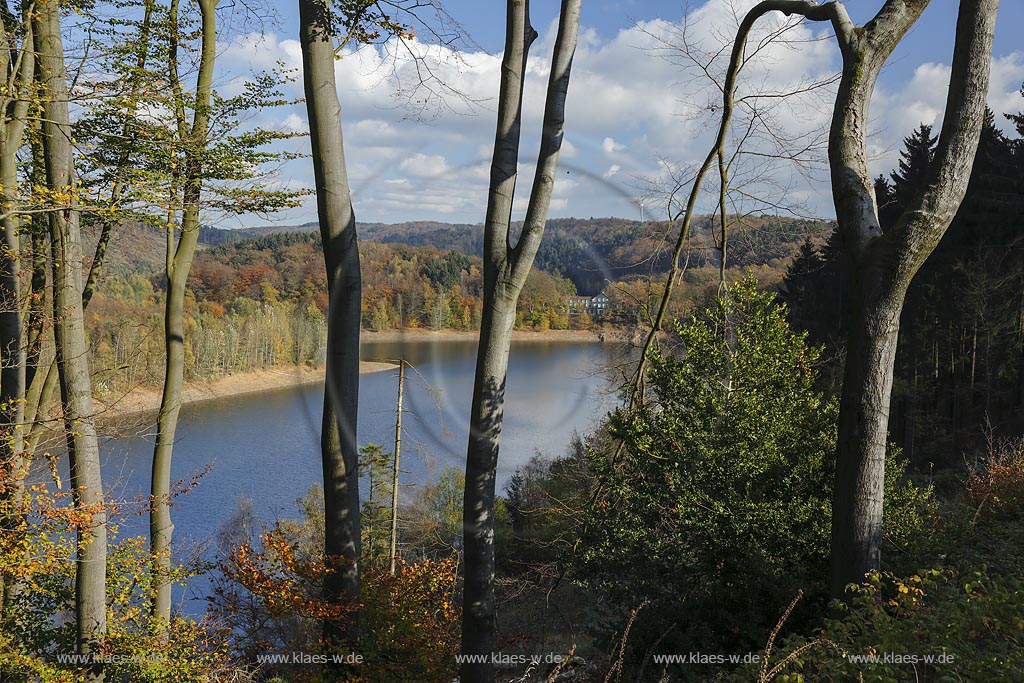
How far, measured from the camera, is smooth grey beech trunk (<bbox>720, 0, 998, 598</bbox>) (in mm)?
3686

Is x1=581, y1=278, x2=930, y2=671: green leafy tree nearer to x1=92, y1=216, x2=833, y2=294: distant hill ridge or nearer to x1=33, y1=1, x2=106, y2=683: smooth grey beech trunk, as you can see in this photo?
x1=92, y1=216, x2=833, y2=294: distant hill ridge

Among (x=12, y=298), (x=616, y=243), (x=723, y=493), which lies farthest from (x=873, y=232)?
(x=12, y=298)

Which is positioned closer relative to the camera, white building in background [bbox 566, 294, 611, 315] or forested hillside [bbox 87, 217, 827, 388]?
forested hillside [bbox 87, 217, 827, 388]

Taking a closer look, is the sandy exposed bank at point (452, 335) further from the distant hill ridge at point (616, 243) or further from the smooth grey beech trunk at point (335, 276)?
the smooth grey beech trunk at point (335, 276)

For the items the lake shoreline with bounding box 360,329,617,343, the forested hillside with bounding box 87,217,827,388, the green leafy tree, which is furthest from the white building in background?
→ the green leafy tree

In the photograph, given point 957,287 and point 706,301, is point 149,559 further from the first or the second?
point 957,287

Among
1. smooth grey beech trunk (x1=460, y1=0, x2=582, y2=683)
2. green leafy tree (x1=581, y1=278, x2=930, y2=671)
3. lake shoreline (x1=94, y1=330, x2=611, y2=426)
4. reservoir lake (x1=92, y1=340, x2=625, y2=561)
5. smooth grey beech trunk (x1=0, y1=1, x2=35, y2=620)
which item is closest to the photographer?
smooth grey beech trunk (x1=460, y1=0, x2=582, y2=683)

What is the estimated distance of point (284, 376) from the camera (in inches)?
1259

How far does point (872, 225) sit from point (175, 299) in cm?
626

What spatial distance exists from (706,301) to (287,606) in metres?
7.91

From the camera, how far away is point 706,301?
1102 cm

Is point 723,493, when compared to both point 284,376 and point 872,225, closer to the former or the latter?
point 872,225

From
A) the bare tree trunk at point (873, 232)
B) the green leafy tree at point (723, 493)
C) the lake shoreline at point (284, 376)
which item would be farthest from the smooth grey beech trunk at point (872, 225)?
the lake shoreline at point (284, 376)

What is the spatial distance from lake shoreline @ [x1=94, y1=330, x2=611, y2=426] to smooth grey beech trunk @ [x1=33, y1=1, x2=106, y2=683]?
22.6ft
